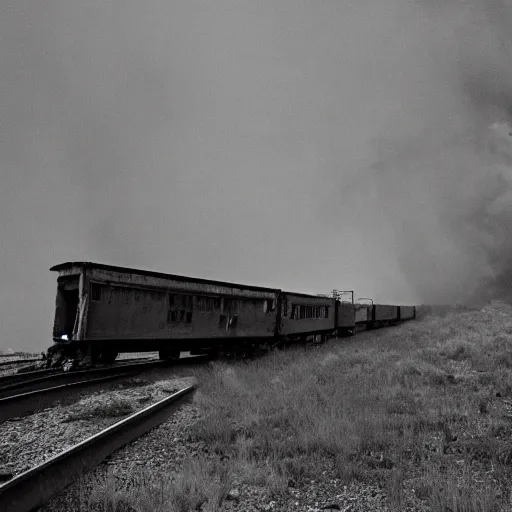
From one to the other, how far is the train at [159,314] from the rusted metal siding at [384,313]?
1740 cm

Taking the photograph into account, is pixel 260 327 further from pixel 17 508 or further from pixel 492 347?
pixel 17 508

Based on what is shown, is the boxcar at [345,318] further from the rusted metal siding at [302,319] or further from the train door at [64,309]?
the train door at [64,309]

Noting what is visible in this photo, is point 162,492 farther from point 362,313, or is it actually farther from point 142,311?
point 362,313

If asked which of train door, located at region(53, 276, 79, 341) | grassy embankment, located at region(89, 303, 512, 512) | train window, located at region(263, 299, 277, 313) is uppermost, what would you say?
train window, located at region(263, 299, 277, 313)

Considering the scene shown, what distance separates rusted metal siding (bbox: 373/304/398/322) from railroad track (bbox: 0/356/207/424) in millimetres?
24774

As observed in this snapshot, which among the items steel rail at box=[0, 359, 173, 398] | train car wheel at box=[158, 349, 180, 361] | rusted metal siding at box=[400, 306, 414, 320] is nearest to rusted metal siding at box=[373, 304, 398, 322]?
rusted metal siding at box=[400, 306, 414, 320]

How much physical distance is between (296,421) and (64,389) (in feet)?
17.4

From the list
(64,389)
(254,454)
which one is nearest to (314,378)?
(254,454)

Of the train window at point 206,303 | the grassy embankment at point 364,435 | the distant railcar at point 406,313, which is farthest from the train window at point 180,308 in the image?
the distant railcar at point 406,313

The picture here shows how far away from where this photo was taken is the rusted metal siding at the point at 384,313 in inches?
1312

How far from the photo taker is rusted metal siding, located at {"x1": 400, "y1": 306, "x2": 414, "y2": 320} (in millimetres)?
44213

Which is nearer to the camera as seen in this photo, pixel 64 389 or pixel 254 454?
pixel 254 454

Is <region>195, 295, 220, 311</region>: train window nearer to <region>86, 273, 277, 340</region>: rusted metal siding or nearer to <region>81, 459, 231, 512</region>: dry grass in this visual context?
<region>86, 273, 277, 340</region>: rusted metal siding

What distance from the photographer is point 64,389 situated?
8188 mm
